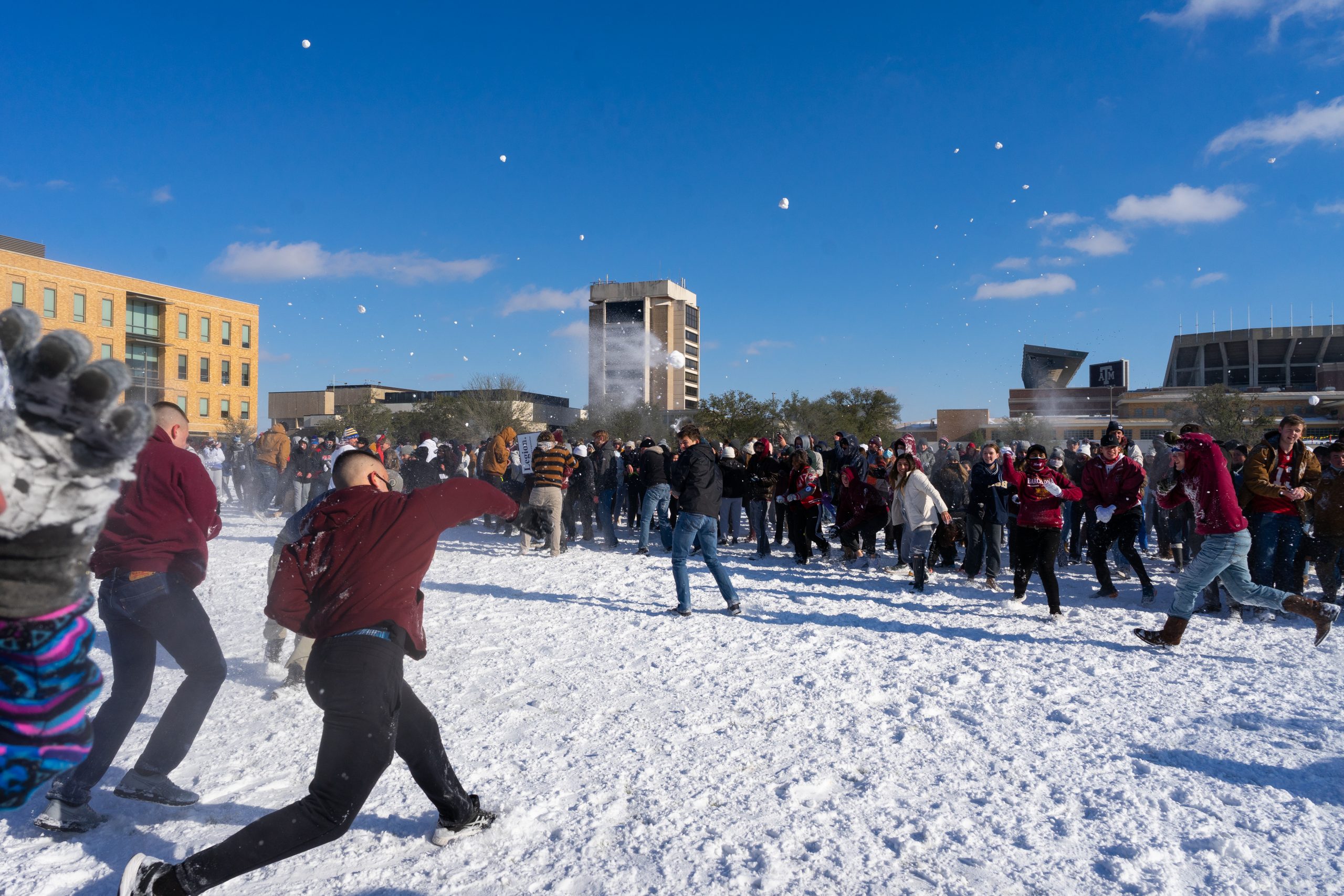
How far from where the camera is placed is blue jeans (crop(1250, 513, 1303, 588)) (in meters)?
7.11

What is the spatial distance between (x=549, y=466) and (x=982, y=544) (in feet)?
19.3

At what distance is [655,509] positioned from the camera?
11.5m

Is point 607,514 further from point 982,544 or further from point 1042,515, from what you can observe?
point 1042,515

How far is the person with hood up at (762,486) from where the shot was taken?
37.2ft

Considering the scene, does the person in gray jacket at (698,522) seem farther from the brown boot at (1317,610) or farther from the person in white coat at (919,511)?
the brown boot at (1317,610)

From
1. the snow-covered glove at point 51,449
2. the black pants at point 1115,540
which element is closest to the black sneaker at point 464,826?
the snow-covered glove at point 51,449

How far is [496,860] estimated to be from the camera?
3039 mm

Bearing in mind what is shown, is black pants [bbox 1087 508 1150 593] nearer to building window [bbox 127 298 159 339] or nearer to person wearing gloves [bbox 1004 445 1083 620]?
person wearing gloves [bbox 1004 445 1083 620]

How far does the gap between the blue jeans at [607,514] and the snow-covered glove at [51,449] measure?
11028mm

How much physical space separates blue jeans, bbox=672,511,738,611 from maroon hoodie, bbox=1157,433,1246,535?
410cm

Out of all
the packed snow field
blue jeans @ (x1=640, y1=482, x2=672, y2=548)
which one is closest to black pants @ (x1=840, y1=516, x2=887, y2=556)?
blue jeans @ (x1=640, y1=482, x2=672, y2=548)

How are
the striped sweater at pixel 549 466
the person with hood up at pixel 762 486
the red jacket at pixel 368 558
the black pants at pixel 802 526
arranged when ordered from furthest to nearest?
the person with hood up at pixel 762 486 → the black pants at pixel 802 526 → the striped sweater at pixel 549 466 → the red jacket at pixel 368 558

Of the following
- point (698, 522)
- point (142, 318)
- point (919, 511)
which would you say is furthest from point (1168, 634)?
point (142, 318)

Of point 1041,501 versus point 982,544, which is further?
point 982,544
